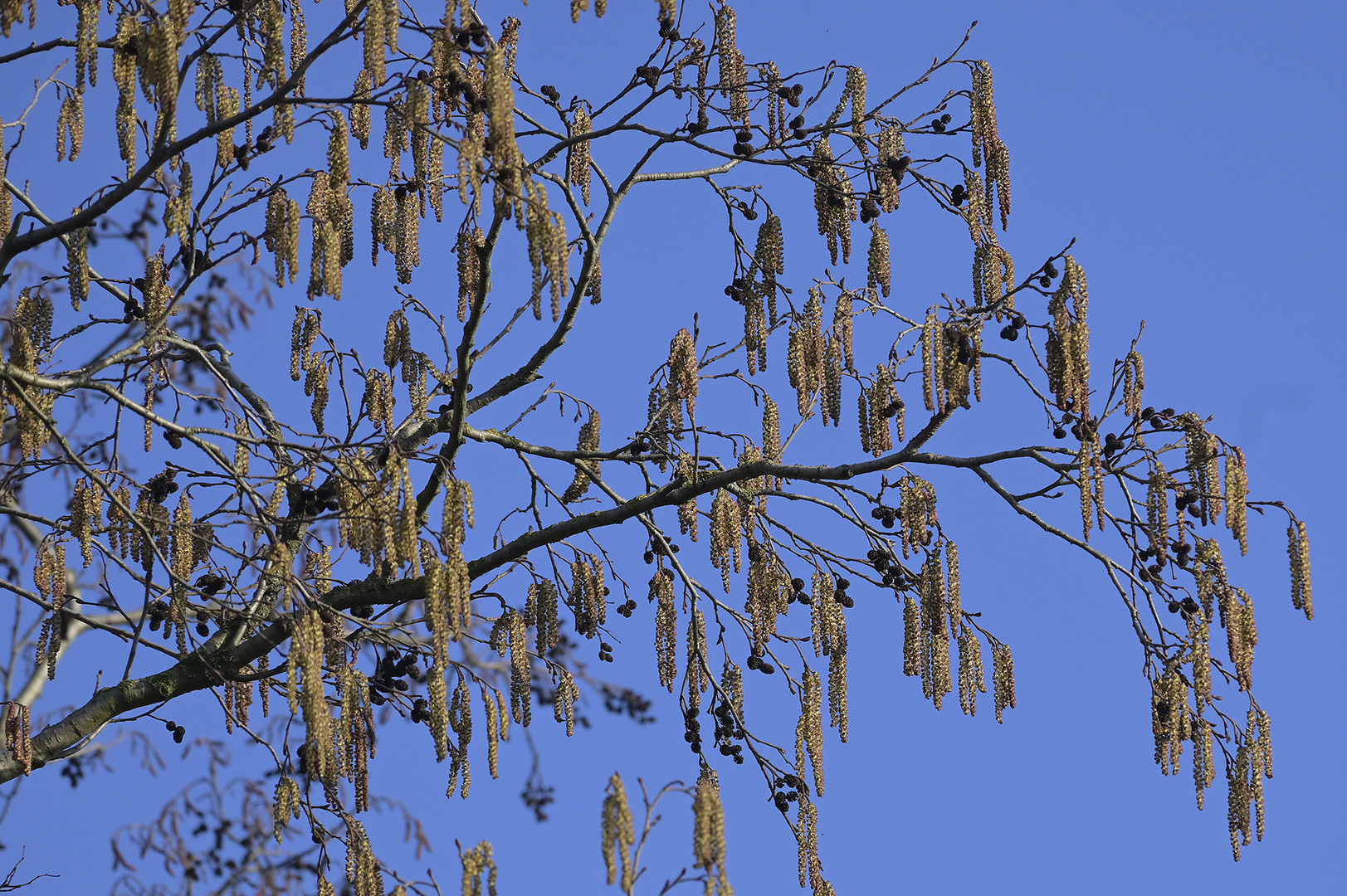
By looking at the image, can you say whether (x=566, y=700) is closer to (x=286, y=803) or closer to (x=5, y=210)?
(x=286, y=803)

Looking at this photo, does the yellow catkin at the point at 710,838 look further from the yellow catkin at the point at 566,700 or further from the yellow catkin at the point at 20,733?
the yellow catkin at the point at 20,733

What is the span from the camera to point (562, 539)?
21.9ft

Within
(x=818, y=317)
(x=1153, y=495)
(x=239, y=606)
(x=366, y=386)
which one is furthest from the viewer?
(x=366, y=386)

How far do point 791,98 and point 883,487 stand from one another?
5.62ft

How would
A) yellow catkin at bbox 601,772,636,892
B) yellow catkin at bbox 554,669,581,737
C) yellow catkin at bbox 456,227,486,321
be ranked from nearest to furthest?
yellow catkin at bbox 601,772,636,892 → yellow catkin at bbox 456,227,486,321 → yellow catkin at bbox 554,669,581,737

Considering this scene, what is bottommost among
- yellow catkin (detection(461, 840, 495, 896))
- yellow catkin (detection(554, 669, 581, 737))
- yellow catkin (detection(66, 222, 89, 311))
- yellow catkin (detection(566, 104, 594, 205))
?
yellow catkin (detection(461, 840, 495, 896))

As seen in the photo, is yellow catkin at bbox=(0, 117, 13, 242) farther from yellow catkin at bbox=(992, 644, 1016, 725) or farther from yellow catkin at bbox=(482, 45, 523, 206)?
yellow catkin at bbox=(992, 644, 1016, 725)

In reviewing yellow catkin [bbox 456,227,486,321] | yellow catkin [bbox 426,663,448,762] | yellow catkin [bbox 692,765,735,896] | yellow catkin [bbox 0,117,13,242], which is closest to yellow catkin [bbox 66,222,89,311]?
yellow catkin [bbox 0,117,13,242]

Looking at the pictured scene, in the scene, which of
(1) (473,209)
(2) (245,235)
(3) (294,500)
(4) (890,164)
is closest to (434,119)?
(1) (473,209)

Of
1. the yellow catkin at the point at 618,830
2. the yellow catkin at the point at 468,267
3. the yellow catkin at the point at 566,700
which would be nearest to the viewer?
the yellow catkin at the point at 618,830

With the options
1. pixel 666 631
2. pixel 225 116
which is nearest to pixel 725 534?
pixel 666 631

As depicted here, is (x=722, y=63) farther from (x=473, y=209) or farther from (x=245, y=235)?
(x=245, y=235)

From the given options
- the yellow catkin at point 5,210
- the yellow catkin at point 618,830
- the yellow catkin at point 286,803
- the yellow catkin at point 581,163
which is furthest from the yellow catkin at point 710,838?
the yellow catkin at point 5,210

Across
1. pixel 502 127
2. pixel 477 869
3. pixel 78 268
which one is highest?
pixel 78 268
